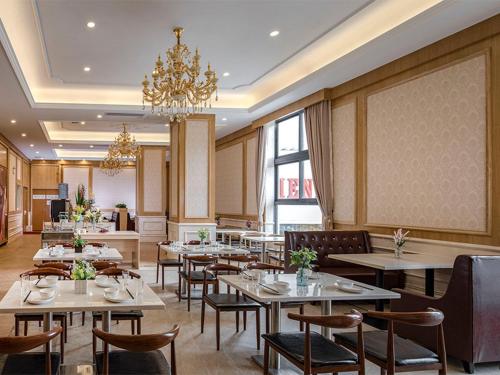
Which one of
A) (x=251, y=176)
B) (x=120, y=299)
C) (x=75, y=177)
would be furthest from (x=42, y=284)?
(x=75, y=177)

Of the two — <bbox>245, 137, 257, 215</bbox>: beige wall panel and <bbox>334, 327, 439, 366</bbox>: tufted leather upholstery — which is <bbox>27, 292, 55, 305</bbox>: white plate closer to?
<bbox>334, 327, 439, 366</bbox>: tufted leather upholstery

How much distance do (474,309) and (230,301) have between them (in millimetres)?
2185

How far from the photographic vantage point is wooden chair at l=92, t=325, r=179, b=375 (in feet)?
8.23

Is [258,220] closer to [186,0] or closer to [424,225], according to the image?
[424,225]

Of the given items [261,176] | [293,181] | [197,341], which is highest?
[261,176]

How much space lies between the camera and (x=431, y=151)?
629 cm

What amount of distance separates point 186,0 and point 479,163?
12.6ft

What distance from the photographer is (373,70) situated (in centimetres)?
734

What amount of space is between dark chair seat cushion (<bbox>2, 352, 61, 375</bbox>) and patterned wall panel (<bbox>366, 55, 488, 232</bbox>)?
462 cm

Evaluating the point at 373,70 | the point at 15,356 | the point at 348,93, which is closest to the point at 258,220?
the point at 348,93

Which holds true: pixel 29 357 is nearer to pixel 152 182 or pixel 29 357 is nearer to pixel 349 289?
pixel 349 289

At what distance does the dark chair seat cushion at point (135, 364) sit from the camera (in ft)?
9.05

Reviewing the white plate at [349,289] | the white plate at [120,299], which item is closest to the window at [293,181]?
the white plate at [349,289]

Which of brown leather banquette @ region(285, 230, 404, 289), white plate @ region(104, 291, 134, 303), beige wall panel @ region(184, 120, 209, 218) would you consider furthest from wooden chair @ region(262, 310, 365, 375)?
beige wall panel @ region(184, 120, 209, 218)
